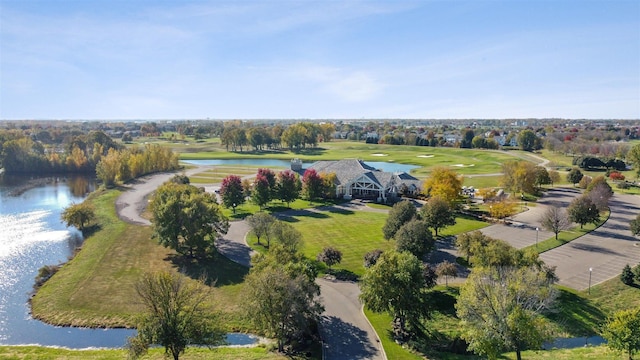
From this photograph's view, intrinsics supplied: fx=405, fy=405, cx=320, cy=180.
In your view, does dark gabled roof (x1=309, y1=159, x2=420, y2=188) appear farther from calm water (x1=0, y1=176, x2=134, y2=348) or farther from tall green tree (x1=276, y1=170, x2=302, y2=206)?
calm water (x1=0, y1=176, x2=134, y2=348)

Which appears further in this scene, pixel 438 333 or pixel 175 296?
pixel 438 333

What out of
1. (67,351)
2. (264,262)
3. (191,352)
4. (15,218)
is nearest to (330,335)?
(264,262)

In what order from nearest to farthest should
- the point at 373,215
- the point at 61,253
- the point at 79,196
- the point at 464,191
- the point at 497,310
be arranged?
the point at 497,310 < the point at 61,253 < the point at 373,215 < the point at 464,191 < the point at 79,196

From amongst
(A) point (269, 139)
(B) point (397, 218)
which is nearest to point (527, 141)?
(A) point (269, 139)

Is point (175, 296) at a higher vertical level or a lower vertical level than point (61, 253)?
higher

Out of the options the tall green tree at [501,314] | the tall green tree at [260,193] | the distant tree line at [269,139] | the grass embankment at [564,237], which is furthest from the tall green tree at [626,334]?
the distant tree line at [269,139]

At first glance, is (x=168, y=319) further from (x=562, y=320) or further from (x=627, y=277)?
(x=627, y=277)

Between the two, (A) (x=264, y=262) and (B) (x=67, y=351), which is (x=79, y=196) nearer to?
(B) (x=67, y=351)
